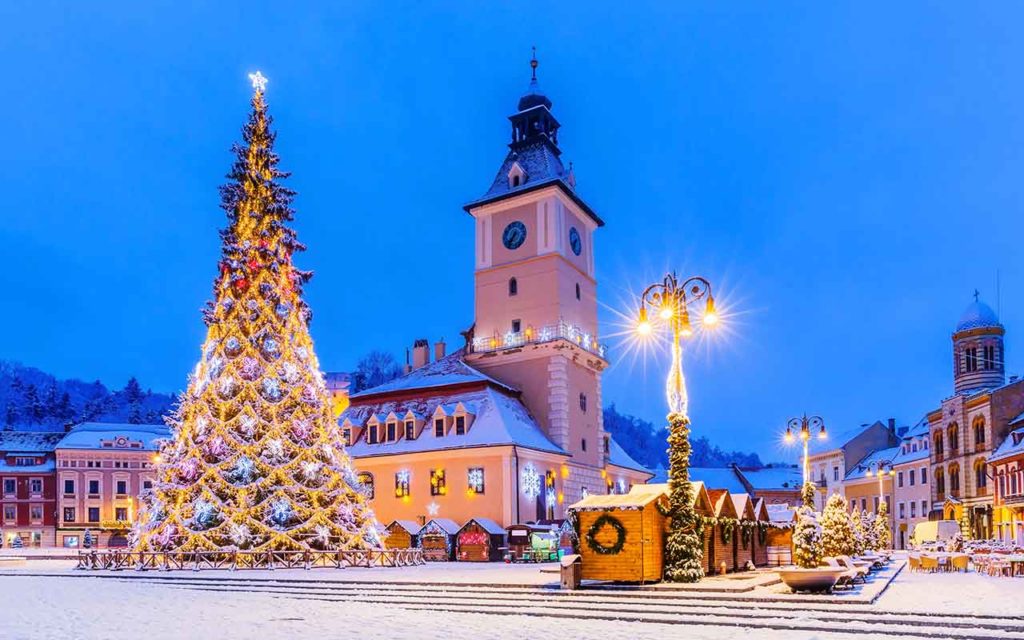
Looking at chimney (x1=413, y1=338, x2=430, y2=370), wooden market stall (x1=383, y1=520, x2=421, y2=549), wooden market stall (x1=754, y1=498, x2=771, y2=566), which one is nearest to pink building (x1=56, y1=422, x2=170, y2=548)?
chimney (x1=413, y1=338, x2=430, y2=370)

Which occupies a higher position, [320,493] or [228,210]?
[228,210]

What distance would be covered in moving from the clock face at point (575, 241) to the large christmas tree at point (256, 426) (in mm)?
22130

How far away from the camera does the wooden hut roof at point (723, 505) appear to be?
25203 millimetres

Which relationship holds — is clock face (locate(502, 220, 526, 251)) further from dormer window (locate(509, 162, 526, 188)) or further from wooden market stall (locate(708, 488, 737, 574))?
wooden market stall (locate(708, 488, 737, 574))

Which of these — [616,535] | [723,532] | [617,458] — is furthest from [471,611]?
[617,458]

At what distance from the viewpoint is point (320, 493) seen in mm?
31891

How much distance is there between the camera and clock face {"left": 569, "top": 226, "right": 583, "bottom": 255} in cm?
5322

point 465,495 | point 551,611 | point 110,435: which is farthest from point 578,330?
point 110,435

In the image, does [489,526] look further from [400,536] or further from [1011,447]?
[1011,447]

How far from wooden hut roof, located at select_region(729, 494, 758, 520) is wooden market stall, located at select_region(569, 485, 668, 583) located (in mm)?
6253

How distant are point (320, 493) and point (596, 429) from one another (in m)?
24.5

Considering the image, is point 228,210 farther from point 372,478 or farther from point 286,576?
point 372,478

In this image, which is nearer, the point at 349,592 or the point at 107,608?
the point at 107,608

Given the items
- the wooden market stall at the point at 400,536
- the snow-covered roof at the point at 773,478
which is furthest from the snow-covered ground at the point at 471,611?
the snow-covered roof at the point at 773,478
